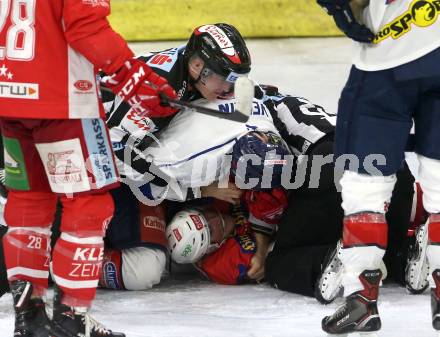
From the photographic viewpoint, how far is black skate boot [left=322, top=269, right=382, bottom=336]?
2270mm

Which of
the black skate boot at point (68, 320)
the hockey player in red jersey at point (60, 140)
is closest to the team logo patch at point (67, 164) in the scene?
the hockey player in red jersey at point (60, 140)

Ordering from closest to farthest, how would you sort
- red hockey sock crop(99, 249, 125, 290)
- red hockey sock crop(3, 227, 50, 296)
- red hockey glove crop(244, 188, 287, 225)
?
1. red hockey sock crop(3, 227, 50, 296)
2. red hockey sock crop(99, 249, 125, 290)
3. red hockey glove crop(244, 188, 287, 225)

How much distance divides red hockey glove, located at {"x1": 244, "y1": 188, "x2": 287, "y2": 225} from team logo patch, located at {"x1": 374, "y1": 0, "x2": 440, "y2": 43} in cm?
97

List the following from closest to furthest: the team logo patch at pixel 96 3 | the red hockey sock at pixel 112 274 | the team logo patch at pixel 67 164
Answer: the team logo patch at pixel 96 3 < the team logo patch at pixel 67 164 < the red hockey sock at pixel 112 274

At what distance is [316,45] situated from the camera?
613 centimetres

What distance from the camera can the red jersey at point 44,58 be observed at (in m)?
2.21

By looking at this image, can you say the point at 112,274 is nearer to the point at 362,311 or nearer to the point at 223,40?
the point at 223,40

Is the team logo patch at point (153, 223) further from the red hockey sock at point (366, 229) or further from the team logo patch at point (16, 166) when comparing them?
the red hockey sock at point (366, 229)

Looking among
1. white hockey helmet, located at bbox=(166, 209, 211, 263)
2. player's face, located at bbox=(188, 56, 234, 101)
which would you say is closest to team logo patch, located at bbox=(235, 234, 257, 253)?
white hockey helmet, located at bbox=(166, 209, 211, 263)

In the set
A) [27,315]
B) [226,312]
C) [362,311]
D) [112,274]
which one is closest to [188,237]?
[112,274]

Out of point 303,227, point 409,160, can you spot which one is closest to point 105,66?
point 303,227

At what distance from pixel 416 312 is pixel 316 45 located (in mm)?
3709

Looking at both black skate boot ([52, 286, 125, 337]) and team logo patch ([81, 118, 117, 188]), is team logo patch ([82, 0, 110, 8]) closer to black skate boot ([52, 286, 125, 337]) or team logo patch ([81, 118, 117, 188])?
team logo patch ([81, 118, 117, 188])

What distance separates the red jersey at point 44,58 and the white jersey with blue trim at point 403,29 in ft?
1.88
